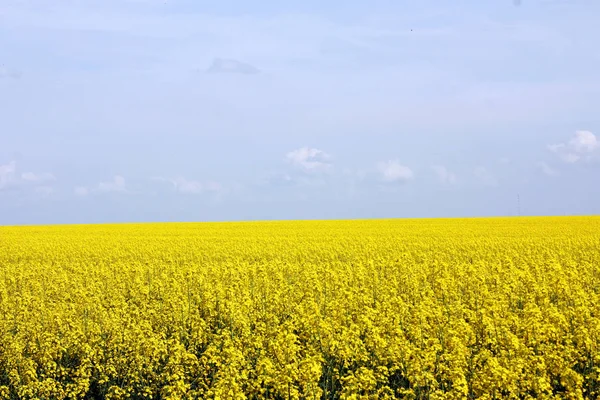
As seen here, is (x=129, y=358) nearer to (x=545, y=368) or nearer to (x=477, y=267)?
(x=545, y=368)

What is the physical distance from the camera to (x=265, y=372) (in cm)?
880

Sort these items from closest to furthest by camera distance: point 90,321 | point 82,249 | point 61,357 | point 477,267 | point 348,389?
1. point 348,389
2. point 61,357
3. point 90,321
4. point 477,267
5. point 82,249

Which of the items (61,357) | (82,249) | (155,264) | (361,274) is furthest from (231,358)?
(82,249)

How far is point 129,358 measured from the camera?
34.0 ft

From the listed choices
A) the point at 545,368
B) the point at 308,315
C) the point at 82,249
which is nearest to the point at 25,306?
the point at 308,315

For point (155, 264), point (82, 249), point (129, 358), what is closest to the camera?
point (129, 358)

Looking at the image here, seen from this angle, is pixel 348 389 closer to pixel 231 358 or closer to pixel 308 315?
pixel 231 358

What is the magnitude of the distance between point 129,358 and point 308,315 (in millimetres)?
3423

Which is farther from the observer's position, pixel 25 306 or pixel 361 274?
pixel 361 274

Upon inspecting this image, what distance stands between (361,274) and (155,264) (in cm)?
988

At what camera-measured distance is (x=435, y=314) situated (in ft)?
37.9

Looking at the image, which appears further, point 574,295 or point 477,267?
point 477,267

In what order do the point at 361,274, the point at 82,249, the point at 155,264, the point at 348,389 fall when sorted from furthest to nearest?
the point at 82,249 → the point at 155,264 → the point at 361,274 → the point at 348,389

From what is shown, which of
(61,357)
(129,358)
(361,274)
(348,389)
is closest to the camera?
(348,389)
